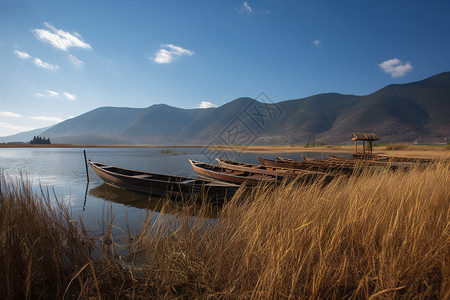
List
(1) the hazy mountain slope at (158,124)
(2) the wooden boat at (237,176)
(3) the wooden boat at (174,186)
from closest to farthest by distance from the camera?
(3) the wooden boat at (174,186) → (2) the wooden boat at (237,176) → (1) the hazy mountain slope at (158,124)

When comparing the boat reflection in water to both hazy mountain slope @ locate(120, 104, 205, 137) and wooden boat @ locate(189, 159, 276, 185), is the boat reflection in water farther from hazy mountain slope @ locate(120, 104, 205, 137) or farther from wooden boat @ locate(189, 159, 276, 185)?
hazy mountain slope @ locate(120, 104, 205, 137)

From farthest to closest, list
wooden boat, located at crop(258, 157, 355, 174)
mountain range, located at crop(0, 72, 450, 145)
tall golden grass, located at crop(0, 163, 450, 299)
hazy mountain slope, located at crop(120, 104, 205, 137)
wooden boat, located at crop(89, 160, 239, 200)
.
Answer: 1. hazy mountain slope, located at crop(120, 104, 205, 137)
2. mountain range, located at crop(0, 72, 450, 145)
3. wooden boat, located at crop(258, 157, 355, 174)
4. wooden boat, located at crop(89, 160, 239, 200)
5. tall golden grass, located at crop(0, 163, 450, 299)

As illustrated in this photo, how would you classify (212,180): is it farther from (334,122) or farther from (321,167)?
(334,122)

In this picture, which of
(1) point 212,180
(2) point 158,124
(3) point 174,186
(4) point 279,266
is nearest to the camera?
(4) point 279,266

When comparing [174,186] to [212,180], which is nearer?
[174,186]

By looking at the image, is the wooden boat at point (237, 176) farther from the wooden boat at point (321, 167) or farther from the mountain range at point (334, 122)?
the mountain range at point (334, 122)

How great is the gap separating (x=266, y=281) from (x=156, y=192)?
23.5ft

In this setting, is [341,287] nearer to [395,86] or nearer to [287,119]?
[287,119]

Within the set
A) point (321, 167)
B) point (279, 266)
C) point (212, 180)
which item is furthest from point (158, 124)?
point (279, 266)

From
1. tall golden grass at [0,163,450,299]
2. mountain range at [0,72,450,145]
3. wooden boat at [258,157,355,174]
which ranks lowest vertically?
wooden boat at [258,157,355,174]

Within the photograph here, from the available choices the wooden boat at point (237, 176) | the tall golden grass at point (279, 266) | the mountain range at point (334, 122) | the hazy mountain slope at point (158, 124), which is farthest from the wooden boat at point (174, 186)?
the hazy mountain slope at point (158, 124)

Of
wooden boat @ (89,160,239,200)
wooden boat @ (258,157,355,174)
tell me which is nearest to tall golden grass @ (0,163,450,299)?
wooden boat @ (89,160,239,200)

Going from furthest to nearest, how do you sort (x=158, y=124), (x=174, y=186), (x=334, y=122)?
(x=158, y=124) → (x=334, y=122) → (x=174, y=186)

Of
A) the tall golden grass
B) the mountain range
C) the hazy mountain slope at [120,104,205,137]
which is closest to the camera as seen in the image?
the tall golden grass
